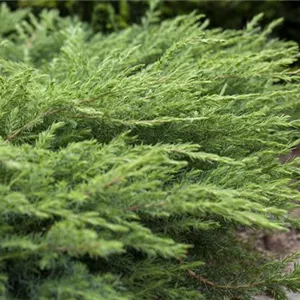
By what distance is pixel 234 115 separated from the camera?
7.11 ft

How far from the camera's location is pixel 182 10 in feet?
14.3

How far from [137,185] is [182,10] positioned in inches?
118

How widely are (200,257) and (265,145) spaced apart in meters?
0.57

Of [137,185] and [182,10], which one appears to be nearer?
[137,185]

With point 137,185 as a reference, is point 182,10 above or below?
below

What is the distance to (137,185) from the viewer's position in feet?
5.34

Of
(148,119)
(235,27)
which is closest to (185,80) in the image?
(148,119)

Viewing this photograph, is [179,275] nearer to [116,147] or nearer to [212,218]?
[212,218]

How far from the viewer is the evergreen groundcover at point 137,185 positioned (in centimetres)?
160

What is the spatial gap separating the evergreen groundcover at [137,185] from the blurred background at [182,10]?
1.86 meters

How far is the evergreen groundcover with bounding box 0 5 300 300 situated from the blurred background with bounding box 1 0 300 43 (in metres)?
1.86

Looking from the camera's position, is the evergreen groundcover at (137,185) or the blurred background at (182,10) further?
the blurred background at (182,10)

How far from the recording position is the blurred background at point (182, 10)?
4.27 m

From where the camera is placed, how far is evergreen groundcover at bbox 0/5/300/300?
1.60 metres
